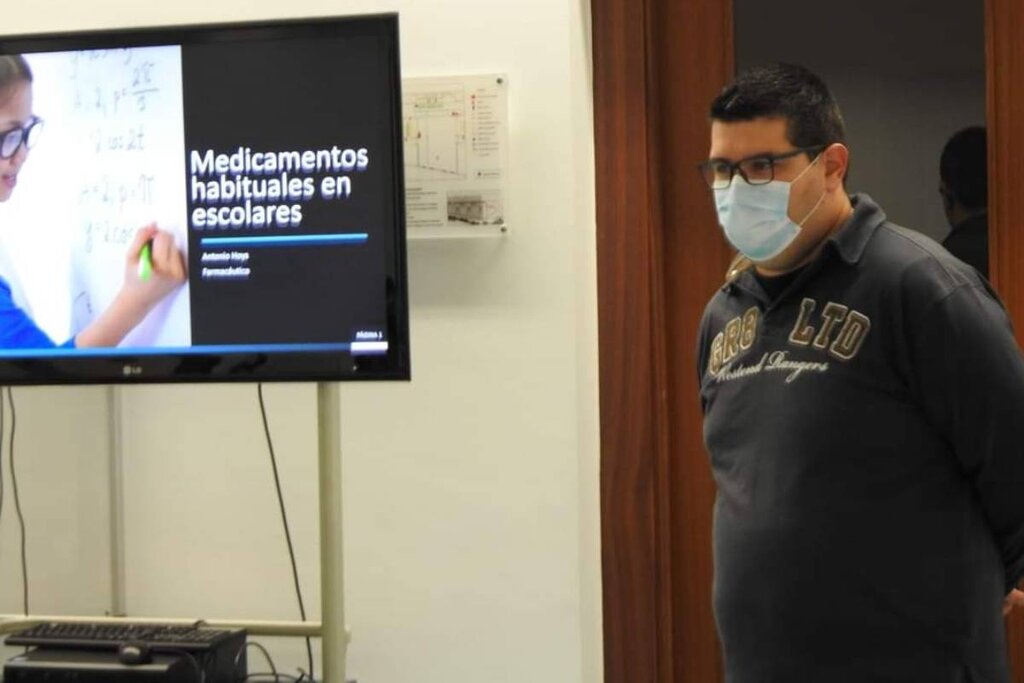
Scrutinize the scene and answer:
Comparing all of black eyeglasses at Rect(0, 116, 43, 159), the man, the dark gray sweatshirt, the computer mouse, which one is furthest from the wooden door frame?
black eyeglasses at Rect(0, 116, 43, 159)

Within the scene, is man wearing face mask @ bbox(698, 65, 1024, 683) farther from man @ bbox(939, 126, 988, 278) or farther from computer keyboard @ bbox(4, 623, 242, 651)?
computer keyboard @ bbox(4, 623, 242, 651)

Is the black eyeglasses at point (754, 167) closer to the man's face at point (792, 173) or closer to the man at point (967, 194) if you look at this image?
the man's face at point (792, 173)

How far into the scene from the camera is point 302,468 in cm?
264

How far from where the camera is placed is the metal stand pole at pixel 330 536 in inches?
87.8

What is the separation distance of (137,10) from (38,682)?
4.58 feet

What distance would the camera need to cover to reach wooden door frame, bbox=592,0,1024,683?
2.55m

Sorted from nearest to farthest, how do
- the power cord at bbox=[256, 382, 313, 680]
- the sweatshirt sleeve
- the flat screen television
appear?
the sweatshirt sleeve
the flat screen television
the power cord at bbox=[256, 382, 313, 680]

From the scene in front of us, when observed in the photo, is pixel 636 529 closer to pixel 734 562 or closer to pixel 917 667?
pixel 734 562

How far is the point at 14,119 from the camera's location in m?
2.33

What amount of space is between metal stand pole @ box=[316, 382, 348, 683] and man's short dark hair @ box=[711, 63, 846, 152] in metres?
0.90

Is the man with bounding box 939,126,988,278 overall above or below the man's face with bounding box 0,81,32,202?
below

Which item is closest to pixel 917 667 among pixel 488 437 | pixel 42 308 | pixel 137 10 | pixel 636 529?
pixel 636 529

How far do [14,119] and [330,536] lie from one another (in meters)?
0.97

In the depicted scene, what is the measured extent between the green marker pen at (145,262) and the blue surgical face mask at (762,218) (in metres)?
1.07
